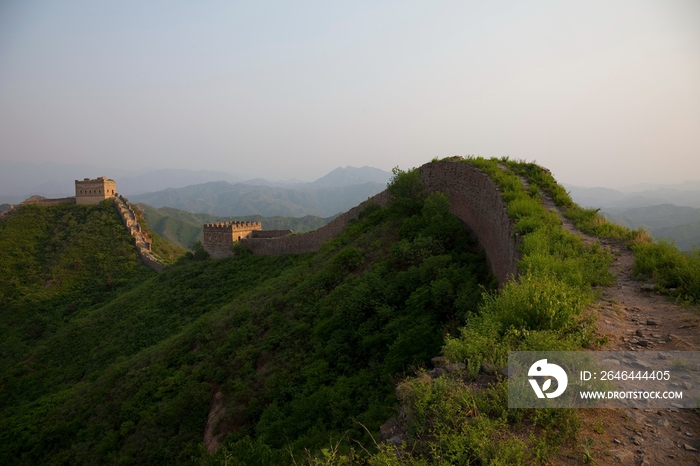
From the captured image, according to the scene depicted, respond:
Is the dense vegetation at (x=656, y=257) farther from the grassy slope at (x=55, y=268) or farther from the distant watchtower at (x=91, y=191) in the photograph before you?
the distant watchtower at (x=91, y=191)

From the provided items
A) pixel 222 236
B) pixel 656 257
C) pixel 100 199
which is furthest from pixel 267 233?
pixel 656 257

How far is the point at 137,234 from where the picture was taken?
27.4 meters

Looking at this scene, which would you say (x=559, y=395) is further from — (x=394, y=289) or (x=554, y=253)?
(x=394, y=289)

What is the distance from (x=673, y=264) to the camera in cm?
475

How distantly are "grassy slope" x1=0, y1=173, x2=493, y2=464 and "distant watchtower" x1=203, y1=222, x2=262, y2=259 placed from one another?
6262 mm

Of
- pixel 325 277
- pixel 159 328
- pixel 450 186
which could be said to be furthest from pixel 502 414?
pixel 159 328

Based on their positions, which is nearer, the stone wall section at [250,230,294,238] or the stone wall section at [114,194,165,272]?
the stone wall section at [250,230,294,238]

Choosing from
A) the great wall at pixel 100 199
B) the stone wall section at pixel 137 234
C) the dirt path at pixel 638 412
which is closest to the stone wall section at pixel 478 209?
the dirt path at pixel 638 412

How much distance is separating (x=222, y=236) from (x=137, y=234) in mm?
10167

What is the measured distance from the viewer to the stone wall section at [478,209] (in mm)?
6559

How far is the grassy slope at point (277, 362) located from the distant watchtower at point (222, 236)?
6262 millimetres

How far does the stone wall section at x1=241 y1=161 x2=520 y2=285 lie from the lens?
656 cm

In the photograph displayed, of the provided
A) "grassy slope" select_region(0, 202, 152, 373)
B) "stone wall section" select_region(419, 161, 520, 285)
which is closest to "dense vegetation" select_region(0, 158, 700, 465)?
"stone wall section" select_region(419, 161, 520, 285)

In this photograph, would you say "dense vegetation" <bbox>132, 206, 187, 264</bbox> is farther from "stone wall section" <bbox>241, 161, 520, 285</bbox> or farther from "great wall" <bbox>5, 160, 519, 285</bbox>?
"stone wall section" <bbox>241, 161, 520, 285</bbox>
